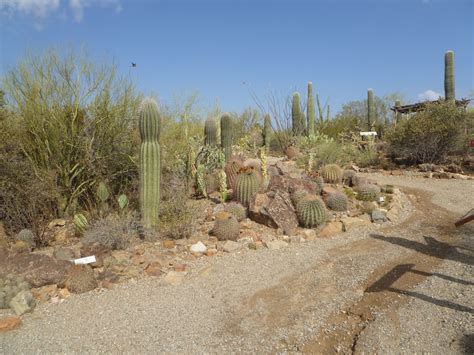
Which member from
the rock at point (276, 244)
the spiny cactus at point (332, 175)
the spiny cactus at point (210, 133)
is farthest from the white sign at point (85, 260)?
the spiny cactus at point (332, 175)

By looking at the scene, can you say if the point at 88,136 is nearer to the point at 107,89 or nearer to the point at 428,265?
the point at 107,89

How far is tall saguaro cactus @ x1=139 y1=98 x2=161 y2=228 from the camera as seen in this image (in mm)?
5922

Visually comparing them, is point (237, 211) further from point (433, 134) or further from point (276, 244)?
point (433, 134)

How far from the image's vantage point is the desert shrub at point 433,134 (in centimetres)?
1205

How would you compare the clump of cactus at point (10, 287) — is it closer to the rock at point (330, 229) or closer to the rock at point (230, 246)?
the rock at point (230, 246)

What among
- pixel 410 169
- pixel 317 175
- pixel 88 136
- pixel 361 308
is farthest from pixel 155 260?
pixel 410 169

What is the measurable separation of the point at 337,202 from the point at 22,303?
5.10 meters

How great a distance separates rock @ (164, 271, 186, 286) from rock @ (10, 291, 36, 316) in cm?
140

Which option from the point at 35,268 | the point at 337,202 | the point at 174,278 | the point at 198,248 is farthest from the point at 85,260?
the point at 337,202

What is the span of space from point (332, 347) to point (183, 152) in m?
6.07

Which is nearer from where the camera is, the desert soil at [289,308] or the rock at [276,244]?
the desert soil at [289,308]

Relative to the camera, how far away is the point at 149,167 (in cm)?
593

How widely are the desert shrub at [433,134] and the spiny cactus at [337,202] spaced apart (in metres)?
6.63

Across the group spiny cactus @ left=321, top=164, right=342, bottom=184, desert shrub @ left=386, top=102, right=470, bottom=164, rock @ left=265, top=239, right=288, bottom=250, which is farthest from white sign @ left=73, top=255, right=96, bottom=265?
desert shrub @ left=386, top=102, right=470, bottom=164
